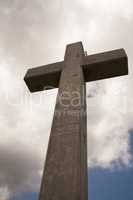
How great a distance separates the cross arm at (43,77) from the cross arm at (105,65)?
2.06 feet

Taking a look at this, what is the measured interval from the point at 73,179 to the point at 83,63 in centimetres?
270

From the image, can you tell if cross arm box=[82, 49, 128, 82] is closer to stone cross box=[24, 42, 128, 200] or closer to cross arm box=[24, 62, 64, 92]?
stone cross box=[24, 42, 128, 200]

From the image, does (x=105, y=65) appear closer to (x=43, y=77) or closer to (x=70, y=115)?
(x=43, y=77)

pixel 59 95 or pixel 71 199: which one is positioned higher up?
pixel 59 95

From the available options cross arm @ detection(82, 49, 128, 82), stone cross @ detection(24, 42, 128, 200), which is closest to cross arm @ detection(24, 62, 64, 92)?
stone cross @ detection(24, 42, 128, 200)

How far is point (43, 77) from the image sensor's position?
5422 mm

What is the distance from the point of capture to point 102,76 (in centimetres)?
527

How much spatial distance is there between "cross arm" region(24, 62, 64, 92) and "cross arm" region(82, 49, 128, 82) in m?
0.63

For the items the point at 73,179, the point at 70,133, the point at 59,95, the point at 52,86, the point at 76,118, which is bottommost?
the point at 73,179

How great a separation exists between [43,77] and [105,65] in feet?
4.80

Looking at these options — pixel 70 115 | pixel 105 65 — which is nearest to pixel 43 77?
pixel 105 65

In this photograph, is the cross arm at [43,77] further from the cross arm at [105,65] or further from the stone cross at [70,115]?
the cross arm at [105,65]

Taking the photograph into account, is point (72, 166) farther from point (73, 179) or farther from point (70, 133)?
point (70, 133)

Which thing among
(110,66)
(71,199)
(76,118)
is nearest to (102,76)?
(110,66)
